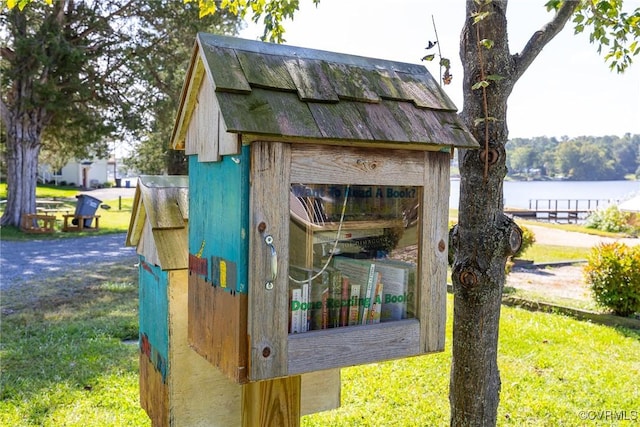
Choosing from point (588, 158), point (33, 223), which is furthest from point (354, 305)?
point (588, 158)

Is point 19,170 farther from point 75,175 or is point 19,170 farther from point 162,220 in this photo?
point 75,175

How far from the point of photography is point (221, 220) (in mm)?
1753

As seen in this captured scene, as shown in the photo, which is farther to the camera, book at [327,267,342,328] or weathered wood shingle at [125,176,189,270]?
weathered wood shingle at [125,176,189,270]

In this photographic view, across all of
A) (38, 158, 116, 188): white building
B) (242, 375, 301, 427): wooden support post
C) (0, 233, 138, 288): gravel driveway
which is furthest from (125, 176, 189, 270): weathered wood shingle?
(38, 158, 116, 188): white building

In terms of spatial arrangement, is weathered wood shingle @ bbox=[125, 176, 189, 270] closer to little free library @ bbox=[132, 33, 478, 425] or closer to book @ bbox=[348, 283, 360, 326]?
little free library @ bbox=[132, 33, 478, 425]

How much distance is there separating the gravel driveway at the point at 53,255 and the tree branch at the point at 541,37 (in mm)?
8763

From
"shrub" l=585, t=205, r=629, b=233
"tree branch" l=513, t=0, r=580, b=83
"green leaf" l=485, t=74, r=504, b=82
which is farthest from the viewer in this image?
"shrub" l=585, t=205, r=629, b=233

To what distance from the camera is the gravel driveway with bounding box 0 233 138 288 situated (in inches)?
394

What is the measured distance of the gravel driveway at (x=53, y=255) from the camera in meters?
10.0

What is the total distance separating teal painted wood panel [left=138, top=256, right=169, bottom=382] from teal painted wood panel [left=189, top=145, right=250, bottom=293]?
241 millimetres

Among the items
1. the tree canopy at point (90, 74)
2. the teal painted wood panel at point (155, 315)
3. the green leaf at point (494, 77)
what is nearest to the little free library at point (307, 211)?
the teal painted wood panel at point (155, 315)

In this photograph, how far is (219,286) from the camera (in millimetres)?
1766

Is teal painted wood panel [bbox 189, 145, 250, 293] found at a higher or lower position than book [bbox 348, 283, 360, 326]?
higher

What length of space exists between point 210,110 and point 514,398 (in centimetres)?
363
